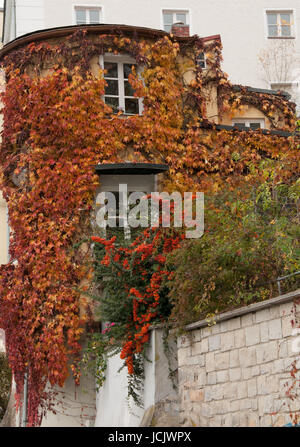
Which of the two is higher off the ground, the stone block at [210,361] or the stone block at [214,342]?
the stone block at [214,342]

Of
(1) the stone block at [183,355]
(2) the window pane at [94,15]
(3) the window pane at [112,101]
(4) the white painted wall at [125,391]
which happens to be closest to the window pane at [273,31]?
(2) the window pane at [94,15]

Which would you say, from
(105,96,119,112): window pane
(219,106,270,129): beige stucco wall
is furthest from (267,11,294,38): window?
(105,96,119,112): window pane

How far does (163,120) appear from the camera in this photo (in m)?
15.7

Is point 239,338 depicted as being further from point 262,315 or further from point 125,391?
point 125,391

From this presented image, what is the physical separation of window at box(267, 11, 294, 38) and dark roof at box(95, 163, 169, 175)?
1151 cm

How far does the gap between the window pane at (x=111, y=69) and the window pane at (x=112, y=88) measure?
141 millimetres

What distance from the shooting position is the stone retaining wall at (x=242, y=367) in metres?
7.76

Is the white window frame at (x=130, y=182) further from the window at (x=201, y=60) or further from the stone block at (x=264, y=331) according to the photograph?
the stone block at (x=264, y=331)

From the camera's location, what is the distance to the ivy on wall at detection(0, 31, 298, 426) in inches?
571

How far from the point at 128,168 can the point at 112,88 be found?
2.09 m

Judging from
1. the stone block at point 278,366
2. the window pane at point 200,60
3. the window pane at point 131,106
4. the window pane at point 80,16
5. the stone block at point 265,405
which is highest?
the window pane at point 80,16

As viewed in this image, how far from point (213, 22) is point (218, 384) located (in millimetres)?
17255

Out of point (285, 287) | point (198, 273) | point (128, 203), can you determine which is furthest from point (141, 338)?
point (128, 203)

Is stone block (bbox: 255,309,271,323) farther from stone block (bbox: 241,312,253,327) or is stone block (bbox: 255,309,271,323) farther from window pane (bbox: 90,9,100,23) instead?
window pane (bbox: 90,9,100,23)
